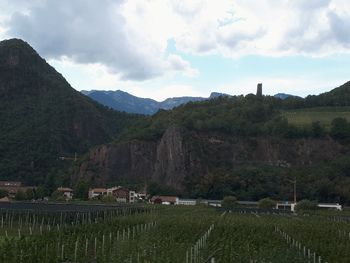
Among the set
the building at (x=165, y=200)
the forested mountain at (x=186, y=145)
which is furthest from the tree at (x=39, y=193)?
the building at (x=165, y=200)

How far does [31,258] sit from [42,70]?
161 m

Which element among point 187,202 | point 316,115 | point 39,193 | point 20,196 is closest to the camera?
point 20,196

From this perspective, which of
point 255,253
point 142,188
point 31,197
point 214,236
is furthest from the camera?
point 142,188

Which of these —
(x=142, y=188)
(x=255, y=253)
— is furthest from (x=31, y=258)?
(x=142, y=188)

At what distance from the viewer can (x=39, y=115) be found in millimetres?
157750

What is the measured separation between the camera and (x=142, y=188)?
358ft

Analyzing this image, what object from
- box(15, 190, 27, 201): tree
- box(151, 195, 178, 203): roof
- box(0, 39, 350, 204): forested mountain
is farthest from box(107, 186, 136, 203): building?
box(15, 190, 27, 201): tree

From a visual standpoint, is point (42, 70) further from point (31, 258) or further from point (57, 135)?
point (31, 258)

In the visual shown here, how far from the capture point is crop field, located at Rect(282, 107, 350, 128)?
123 m

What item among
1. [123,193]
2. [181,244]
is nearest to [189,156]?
[123,193]

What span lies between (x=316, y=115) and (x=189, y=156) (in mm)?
34548

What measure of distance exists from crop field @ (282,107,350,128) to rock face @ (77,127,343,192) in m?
7.40

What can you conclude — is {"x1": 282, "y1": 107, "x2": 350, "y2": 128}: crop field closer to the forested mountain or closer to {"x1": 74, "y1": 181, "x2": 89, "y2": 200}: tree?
the forested mountain

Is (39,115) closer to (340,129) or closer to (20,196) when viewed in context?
(20,196)
